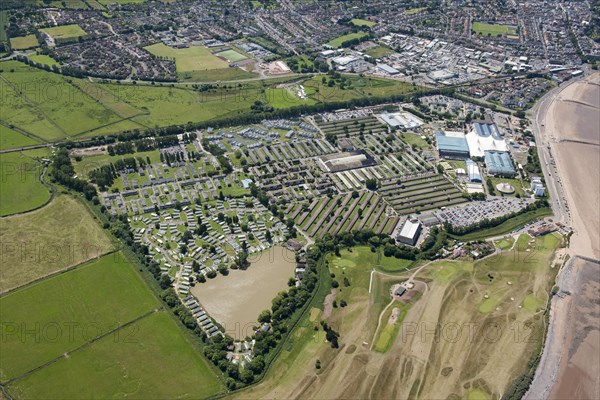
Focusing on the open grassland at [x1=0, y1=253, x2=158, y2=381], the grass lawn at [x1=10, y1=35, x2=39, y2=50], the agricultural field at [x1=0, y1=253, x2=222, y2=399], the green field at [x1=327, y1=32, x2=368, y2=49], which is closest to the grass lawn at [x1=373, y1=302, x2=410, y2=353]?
the agricultural field at [x1=0, y1=253, x2=222, y2=399]

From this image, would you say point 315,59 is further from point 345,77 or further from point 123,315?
point 123,315

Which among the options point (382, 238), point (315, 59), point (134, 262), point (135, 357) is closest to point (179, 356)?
point (135, 357)

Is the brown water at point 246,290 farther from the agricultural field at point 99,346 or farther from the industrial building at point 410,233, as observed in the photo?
the industrial building at point 410,233

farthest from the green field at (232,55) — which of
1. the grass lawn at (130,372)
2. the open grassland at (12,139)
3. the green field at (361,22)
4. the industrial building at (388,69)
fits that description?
the grass lawn at (130,372)

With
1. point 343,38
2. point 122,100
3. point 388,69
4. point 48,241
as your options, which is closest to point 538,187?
point 388,69

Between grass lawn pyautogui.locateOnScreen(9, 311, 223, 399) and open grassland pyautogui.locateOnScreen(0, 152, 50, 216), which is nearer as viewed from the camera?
grass lawn pyautogui.locateOnScreen(9, 311, 223, 399)

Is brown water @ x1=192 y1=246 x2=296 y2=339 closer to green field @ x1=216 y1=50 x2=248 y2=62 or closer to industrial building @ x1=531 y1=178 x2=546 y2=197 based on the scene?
industrial building @ x1=531 y1=178 x2=546 y2=197

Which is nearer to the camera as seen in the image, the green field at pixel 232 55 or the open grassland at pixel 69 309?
the open grassland at pixel 69 309
